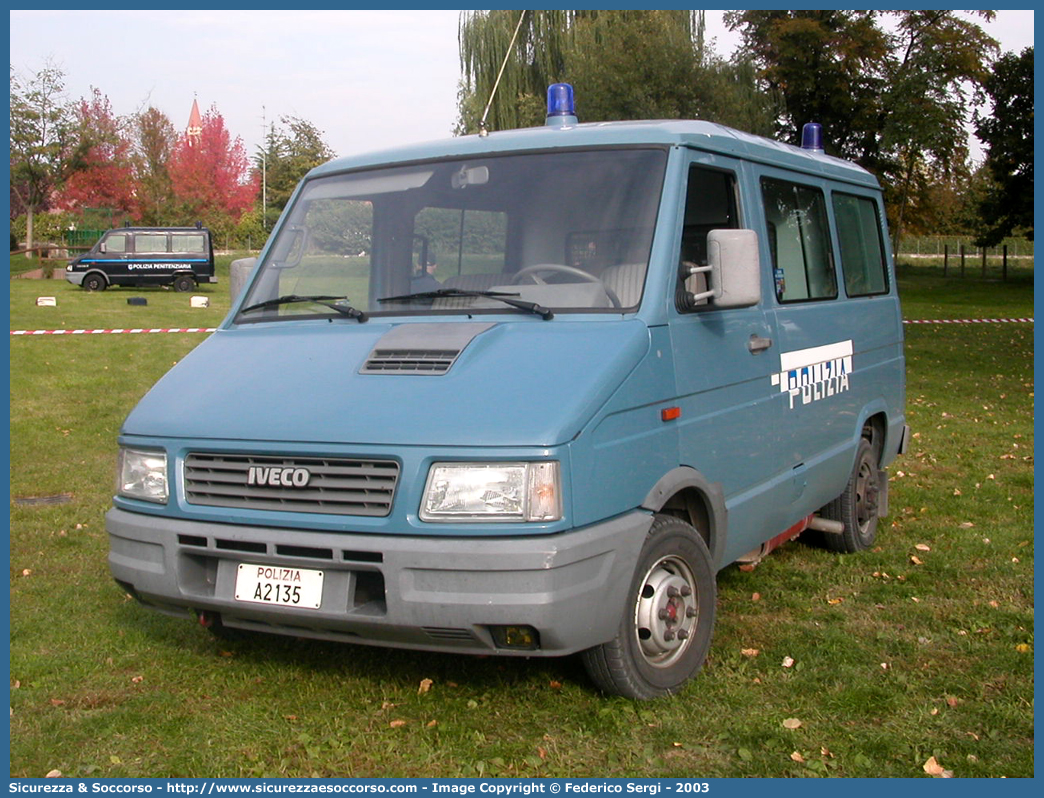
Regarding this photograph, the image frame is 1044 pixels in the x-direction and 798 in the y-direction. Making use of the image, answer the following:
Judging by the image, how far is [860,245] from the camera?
23.1 ft

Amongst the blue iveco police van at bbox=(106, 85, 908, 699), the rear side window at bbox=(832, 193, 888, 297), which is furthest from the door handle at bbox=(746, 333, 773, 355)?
the rear side window at bbox=(832, 193, 888, 297)

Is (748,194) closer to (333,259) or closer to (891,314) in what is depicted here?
(333,259)

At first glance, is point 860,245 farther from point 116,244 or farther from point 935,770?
point 116,244

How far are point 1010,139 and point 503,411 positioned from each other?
37.1 meters

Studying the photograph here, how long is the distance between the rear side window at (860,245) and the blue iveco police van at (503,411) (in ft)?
2.73

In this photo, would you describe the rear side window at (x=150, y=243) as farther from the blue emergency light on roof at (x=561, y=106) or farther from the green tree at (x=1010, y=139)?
the blue emergency light on roof at (x=561, y=106)

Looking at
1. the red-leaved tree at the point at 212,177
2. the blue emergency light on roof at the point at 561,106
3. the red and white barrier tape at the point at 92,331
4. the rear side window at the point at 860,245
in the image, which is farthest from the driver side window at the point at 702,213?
the red-leaved tree at the point at 212,177

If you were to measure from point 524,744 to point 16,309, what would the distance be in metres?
25.1

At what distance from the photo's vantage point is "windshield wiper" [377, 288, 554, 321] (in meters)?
4.52

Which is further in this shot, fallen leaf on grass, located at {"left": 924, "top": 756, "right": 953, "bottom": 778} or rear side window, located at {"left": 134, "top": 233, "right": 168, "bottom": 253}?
rear side window, located at {"left": 134, "top": 233, "right": 168, "bottom": 253}

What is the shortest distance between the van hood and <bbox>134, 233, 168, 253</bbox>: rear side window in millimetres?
32524

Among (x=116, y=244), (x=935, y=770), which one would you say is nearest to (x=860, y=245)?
(x=935, y=770)

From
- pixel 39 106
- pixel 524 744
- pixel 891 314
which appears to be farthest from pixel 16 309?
pixel 524 744

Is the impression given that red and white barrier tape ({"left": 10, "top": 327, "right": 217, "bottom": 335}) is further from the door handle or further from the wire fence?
the wire fence
